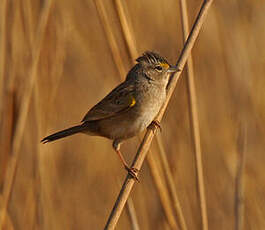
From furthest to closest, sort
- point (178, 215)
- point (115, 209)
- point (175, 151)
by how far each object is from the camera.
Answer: point (175, 151) → point (178, 215) → point (115, 209)

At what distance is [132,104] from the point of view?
2.98 m

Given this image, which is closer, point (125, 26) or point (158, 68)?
point (125, 26)

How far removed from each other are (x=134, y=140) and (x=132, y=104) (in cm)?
151

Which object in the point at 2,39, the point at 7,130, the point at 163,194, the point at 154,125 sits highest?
the point at 2,39

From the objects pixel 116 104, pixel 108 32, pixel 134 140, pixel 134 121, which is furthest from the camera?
pixel 134 140

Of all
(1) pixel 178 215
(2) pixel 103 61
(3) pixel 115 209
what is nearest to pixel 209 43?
(2) pixel 103 61

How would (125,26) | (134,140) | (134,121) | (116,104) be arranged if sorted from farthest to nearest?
(134,140) < (116,104) < (134,121) < (125,26)

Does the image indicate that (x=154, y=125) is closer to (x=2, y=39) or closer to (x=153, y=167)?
(x=153, y=167)

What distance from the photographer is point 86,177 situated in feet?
13.8

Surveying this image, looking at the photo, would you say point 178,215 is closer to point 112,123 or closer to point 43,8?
point 112,123

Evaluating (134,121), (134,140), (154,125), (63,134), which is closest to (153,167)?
(154,125)

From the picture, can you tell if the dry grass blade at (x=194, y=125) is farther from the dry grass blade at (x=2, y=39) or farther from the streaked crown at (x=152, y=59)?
the dry grass blade at (x=2, y=39)

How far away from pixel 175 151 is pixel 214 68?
1.08 meters

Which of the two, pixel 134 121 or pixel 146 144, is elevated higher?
pixel 134 121
